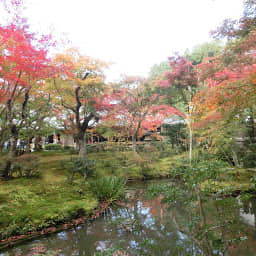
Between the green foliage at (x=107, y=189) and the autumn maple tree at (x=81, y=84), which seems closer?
the green foliage at (x=107, y=189)

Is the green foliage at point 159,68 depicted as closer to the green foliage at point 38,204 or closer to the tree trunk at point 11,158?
the tree trunk at point 11,158

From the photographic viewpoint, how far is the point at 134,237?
155 inches

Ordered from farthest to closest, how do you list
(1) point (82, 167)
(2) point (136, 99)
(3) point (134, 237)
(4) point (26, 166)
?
1. (2) point (136, 99)
2. (1) point (82, 167)
3. (4) point (26, 166)
4. (3) point (134, 237)

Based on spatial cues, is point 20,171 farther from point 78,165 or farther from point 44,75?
point 44,75

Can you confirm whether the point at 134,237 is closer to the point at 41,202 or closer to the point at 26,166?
the point at 41,202

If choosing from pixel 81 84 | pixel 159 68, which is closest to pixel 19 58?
pixel 81 84

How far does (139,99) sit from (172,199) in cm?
1020

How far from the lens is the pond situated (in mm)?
3309

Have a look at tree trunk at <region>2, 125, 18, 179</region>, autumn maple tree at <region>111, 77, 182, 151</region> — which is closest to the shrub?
tree trunk at <region>2, 125, 18, 179</region>

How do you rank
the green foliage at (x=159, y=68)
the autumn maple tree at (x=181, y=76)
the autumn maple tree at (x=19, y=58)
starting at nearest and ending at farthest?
1. the autumn maple tree at (x=19, y=58)
2. the autumn maple tree at (x=181, y=76)
3. the green foliage at (x=159, y=68)

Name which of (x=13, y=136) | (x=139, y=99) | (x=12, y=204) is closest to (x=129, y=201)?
(x=12, y=204)

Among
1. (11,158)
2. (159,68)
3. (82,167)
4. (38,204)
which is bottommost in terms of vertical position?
(38,204)

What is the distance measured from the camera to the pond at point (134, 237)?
331 centimetres

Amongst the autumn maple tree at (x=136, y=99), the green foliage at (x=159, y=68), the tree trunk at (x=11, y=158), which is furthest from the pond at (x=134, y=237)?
the green foliage at (x=159, y=68)
